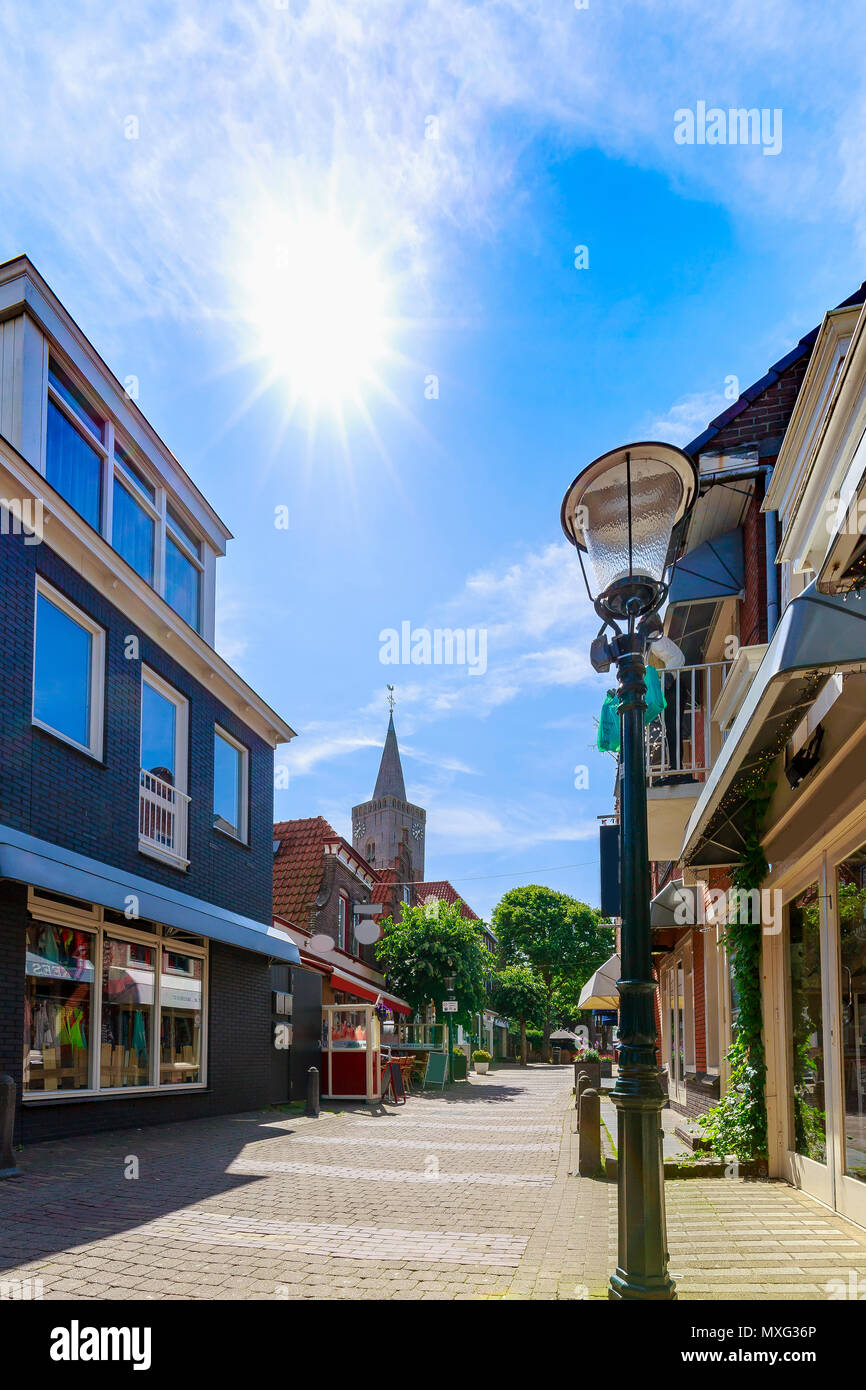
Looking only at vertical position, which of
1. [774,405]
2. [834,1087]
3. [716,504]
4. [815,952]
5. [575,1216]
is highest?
[774,405]

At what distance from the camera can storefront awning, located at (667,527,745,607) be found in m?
12.0

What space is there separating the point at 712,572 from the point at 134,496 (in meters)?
7.85

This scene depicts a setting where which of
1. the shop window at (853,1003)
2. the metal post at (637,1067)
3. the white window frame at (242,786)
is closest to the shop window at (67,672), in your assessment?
the white window frame at (242,786)

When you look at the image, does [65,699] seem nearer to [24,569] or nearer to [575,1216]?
[24,569]

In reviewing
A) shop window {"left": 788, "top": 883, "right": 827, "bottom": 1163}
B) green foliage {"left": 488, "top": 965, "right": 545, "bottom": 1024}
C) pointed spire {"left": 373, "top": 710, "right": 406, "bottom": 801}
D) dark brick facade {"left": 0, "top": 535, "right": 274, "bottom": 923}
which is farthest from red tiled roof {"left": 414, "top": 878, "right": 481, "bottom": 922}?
shop window {"left": 788, "top": 883, "right": 827, "bottom": 1163}

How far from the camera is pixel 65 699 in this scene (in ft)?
38.1

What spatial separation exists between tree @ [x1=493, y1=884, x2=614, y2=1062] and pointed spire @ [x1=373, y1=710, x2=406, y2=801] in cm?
1439

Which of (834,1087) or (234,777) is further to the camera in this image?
(234,777)

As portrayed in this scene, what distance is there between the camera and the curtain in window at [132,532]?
13953mm

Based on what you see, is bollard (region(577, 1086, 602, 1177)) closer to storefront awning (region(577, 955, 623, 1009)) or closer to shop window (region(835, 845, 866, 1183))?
shop window (region(835, 845, 866, 1183))
